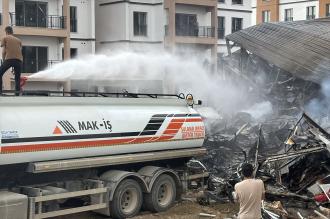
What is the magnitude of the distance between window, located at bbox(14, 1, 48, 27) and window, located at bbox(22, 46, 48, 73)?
161cm

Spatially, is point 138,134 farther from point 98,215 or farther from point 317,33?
point 317,33

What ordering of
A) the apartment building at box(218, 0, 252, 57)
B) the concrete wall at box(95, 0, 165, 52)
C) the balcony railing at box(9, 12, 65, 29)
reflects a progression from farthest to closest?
the apartment building at box(218, 0, 252, 57)
the concrete wall at box(95, 0, 165, 52)
the balcony railing at box(9, 12, 65, 29)

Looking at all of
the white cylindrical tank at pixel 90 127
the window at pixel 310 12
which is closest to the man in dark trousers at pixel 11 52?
the white cylindrical tank at pixel 90 127

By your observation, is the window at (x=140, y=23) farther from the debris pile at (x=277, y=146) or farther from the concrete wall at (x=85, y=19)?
the debris pile at (x=277, y=146)

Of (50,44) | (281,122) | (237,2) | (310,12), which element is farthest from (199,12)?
(281,122)

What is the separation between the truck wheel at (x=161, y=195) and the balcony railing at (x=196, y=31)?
2946 centimetres

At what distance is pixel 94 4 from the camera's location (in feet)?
128

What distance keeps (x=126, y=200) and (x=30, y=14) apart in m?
25.9

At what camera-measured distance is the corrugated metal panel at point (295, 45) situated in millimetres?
17125

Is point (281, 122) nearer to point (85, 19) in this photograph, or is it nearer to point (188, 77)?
point (188, 77)

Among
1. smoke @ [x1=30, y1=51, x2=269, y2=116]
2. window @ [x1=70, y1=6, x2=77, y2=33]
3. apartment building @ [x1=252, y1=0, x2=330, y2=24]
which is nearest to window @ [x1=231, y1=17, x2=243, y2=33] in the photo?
apartment building @ [x1=252, y1=0, x2=330, y2=24]

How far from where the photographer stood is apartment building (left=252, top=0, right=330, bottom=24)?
5847 cm

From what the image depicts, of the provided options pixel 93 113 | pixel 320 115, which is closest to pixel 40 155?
pixel 93 113

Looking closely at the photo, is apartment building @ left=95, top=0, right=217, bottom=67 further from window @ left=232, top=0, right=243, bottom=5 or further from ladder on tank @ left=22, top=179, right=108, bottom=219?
ladder on tank @ left=22, top=179, right=108, bottom=219
